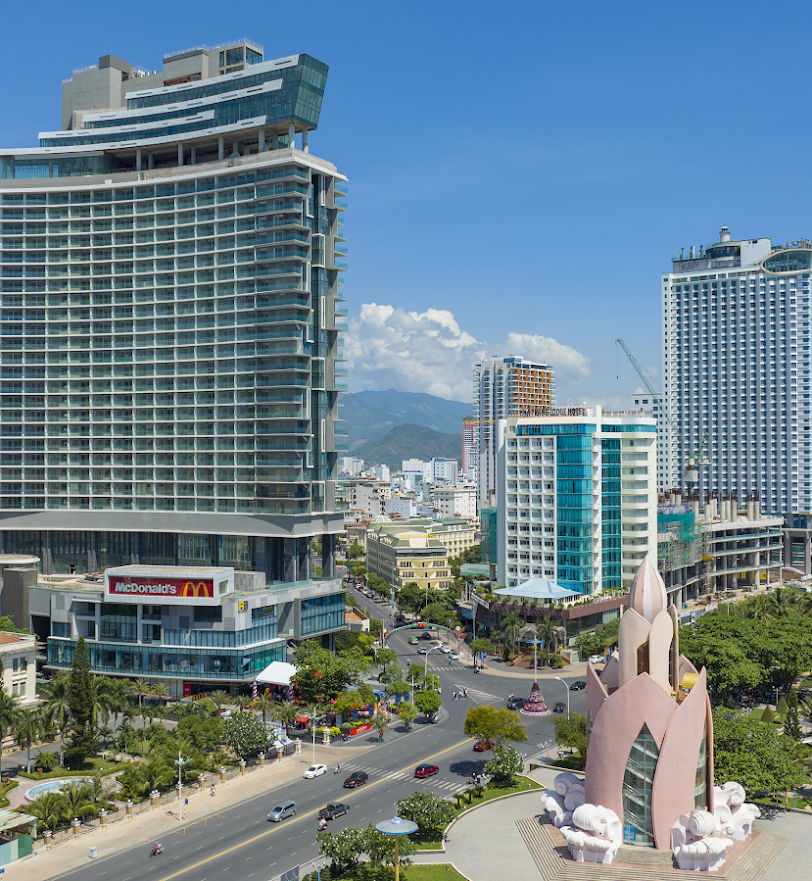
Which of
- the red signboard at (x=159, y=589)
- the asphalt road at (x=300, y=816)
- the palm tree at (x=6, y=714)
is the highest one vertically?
the red signboard at (x=159, y=589)

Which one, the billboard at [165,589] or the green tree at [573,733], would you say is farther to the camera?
the billboard at [165,589]

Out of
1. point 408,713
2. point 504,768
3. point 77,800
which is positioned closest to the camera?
point 77,800

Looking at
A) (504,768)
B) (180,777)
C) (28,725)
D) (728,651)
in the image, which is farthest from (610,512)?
(28,725)

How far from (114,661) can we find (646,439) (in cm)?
10628

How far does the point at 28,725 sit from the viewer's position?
10206cm

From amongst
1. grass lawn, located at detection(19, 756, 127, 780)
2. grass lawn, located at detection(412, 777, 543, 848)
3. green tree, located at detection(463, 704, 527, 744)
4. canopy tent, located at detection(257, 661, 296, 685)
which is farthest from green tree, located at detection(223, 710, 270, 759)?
grass lawn, located at detection(412, 777, 543, 848)

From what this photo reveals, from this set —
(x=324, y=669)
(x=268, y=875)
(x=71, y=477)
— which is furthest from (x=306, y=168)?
(x=268, y=875)

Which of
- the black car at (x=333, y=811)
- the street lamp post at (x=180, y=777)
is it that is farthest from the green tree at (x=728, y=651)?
the street lamp post at (x=180, y=777)

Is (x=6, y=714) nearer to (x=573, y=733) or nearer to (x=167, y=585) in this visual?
(x=167, y=585)

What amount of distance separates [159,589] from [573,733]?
207ft

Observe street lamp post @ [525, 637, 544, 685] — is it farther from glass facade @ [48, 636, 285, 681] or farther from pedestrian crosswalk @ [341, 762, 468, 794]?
pedestrian crosswalk @ [341, 762, 468, 794]

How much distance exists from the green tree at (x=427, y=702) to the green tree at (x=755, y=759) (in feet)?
131

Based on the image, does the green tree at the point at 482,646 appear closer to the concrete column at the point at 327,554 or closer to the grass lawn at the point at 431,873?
the concrete column at the point at 327,554

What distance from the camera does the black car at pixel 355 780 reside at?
315 feet
